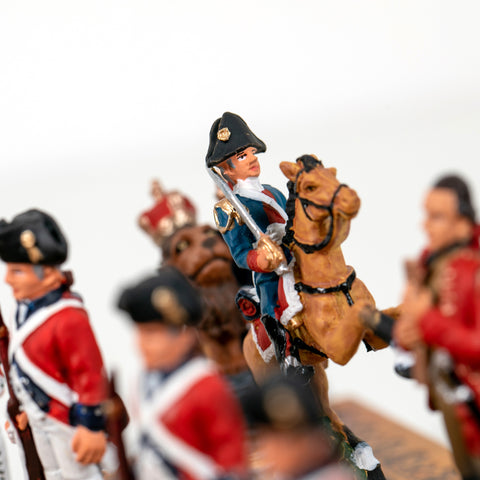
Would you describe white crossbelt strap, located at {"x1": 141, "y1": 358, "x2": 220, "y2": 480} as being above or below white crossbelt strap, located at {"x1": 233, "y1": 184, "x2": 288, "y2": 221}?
below

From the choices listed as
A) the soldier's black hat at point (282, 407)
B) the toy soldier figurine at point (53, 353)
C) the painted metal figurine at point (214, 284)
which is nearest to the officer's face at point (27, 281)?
the toy soldier figurine at point (53, 353)

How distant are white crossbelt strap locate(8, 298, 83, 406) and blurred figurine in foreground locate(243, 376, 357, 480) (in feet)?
3.63

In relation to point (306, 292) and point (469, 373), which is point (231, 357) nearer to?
point (306, 292)

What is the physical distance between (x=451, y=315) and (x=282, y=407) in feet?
1.94

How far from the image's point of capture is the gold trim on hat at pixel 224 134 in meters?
3.95

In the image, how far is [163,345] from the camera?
2.51m

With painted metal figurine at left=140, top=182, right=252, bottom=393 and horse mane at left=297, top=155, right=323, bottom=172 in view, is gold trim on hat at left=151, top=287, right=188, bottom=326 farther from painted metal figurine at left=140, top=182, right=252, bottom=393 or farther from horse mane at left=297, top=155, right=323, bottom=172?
painted metal figurine at left=140, top=182, right=252, bottom=393

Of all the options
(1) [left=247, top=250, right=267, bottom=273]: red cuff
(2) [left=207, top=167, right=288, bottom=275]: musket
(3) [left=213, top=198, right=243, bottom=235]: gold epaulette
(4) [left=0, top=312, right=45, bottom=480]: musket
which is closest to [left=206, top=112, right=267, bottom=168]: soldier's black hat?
(2) [left=207, top=167, right=288, bottom=275]: musket

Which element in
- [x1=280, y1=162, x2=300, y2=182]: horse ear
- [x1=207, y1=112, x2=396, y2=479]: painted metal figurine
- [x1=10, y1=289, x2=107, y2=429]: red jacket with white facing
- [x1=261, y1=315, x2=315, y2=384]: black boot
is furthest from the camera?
[x1=261, y1=315, x2=315, y2=384]: black boot

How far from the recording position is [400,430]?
5.57 m

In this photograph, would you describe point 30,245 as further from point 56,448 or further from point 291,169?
point 291,169

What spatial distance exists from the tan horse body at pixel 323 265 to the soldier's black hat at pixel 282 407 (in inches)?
43.4

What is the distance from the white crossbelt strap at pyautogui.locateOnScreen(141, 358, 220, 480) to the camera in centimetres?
244

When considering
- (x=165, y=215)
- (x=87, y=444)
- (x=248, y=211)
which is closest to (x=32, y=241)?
(x=87, y=444)
